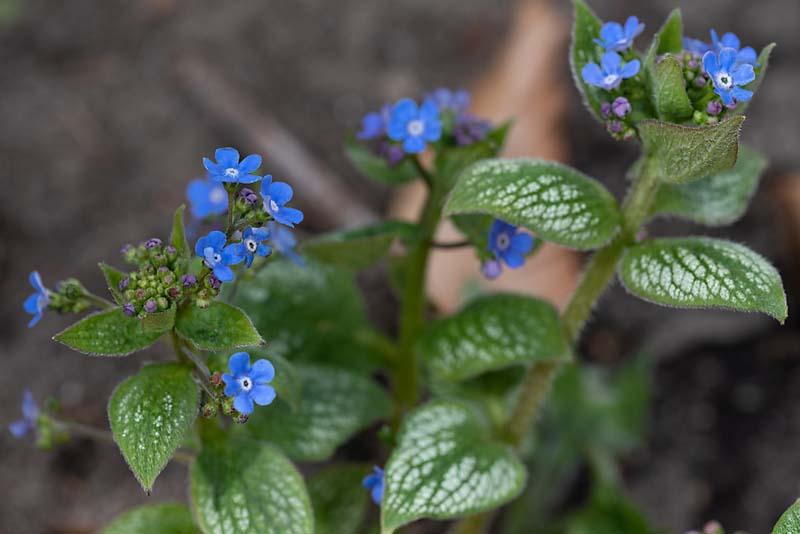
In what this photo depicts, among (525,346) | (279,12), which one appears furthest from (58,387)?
(279,12)

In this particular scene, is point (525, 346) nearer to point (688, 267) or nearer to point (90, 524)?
point (688, 267)

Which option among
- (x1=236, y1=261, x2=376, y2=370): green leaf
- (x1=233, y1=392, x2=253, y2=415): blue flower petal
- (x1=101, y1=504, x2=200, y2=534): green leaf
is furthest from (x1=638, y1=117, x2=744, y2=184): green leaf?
(x1=101, y1=504, x2=200, y2=534): green leaf

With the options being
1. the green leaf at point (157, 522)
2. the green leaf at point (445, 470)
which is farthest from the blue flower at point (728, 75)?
the green leaf at point (157, 522)

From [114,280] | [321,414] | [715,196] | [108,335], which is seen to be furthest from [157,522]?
[715,196]

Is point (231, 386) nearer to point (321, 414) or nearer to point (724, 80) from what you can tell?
point (321, 414)

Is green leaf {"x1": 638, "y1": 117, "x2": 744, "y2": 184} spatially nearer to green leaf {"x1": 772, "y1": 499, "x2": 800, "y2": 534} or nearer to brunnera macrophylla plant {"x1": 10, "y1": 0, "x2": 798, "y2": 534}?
brunnera macrophylla plant {"x1": 10, "y1": 0, "x2": 798, "y2": 534}

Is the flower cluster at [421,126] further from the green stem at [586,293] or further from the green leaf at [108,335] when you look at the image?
the green leaf at [108,335]
